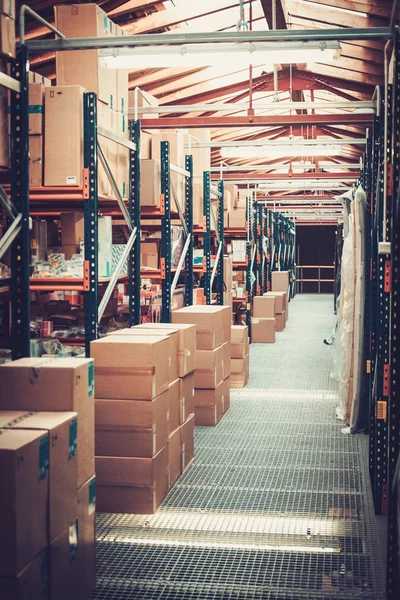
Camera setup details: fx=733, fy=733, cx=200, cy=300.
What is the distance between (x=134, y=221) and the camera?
5898mm

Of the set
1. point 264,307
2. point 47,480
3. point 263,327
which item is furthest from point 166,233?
point 264,307

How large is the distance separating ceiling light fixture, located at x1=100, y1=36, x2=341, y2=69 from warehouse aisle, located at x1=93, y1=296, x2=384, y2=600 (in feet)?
9.76

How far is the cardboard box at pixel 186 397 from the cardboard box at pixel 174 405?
4cm

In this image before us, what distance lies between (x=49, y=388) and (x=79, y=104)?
2338mm

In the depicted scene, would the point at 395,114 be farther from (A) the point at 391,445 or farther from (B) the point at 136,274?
(B) the point at 136,274

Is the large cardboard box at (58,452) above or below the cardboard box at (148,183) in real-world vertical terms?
below

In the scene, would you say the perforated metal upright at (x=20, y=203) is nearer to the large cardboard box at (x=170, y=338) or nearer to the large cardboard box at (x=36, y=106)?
the large cardboard box at (x=36, y=106)

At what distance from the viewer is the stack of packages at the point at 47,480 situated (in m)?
2.45

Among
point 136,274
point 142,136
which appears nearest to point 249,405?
point 136,274

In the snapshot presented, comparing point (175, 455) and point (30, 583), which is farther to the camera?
point (175, 455)

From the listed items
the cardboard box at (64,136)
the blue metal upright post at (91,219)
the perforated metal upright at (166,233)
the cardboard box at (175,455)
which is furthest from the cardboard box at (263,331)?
the cardboard box at (64,136)

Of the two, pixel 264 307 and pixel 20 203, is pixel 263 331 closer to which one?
pixel 264 307

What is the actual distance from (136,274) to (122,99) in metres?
1.39

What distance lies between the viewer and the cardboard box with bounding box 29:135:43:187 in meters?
4.82
